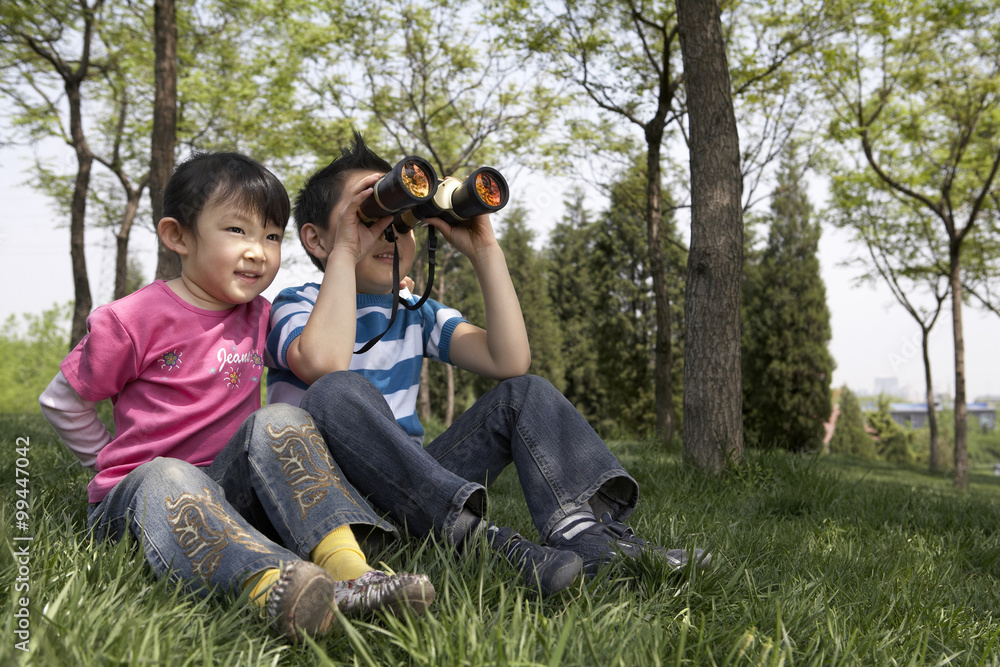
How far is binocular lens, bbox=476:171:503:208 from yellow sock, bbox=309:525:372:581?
39.5 inches

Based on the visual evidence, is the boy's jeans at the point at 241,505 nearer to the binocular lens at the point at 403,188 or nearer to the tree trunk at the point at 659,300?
the binocular lens at the point at 403,188

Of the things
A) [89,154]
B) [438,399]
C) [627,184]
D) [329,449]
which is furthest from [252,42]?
[438,399]

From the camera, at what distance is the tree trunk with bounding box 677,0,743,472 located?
370 cm

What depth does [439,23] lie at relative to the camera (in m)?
9.80

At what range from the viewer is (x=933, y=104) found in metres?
10.2

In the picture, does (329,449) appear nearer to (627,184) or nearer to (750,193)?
(750,193)

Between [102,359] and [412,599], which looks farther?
[102,359]

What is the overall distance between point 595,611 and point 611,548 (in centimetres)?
42

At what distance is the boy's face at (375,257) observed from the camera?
2105mm

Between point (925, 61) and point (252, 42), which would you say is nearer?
point (925, 61)

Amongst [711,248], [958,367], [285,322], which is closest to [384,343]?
[285,322]

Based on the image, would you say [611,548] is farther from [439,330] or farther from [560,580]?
[439,330]

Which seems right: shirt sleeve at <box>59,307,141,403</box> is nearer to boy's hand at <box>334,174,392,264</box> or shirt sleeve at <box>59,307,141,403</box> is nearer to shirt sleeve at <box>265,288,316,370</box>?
shirt sleeve at <box>265,288,316,370</box>

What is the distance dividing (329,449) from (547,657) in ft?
2.58
